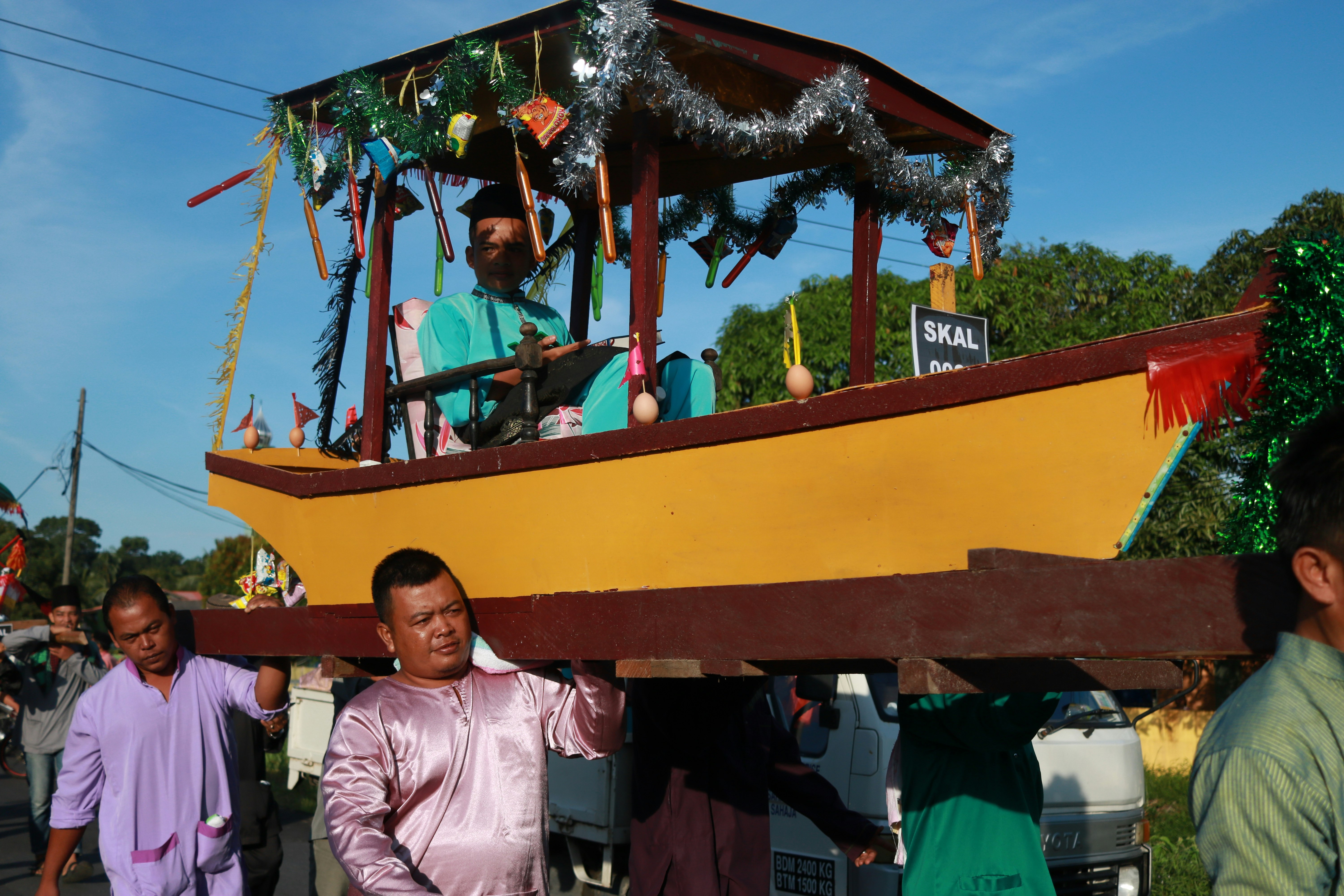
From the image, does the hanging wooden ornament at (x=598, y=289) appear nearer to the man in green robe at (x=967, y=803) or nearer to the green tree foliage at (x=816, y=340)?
the man in green robe at (x=967, y=803)

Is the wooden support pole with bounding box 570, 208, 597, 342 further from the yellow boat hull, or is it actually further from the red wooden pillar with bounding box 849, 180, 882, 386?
the yellow boat hull

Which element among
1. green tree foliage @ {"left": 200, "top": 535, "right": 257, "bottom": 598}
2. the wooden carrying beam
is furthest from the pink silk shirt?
green tree foliage @ {"left": 200, "top": 535, "right": 257, "bottom": 598}

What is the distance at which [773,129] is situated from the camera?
3.76m

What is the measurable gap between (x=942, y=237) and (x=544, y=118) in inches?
77.3

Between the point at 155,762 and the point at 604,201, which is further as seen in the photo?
the point at 155,762

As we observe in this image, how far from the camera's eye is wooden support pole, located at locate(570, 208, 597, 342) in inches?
225

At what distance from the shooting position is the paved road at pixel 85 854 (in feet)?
25.1

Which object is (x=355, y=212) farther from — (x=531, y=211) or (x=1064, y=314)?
(x=1064, y=314)

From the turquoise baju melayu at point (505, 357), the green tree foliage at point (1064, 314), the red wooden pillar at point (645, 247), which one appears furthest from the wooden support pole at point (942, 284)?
the green tree foliage at point (1064, 314)

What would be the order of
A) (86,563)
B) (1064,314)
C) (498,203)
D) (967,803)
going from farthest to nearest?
1. (86,563)
2. (1064,314)
3. (498,203)
4. (967,803)

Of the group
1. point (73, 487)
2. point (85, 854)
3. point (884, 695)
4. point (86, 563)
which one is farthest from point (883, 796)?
point (86, 563)

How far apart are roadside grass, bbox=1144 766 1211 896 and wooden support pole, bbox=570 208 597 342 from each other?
147 inches

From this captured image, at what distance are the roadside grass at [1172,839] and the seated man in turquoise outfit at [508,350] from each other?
3.01m

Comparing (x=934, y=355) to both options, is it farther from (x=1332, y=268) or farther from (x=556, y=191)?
(x=556, y=191)
